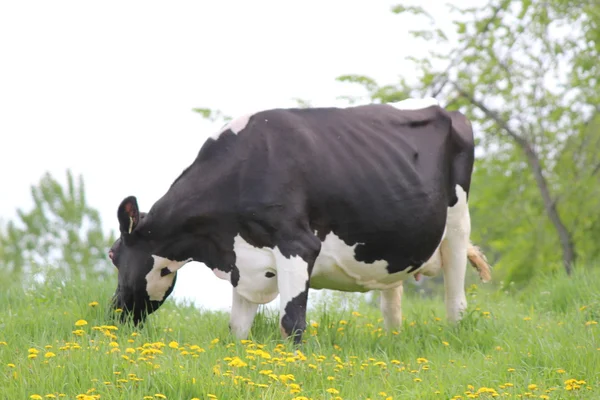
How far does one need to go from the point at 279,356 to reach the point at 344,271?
1.49 metres

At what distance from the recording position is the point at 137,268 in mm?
7805

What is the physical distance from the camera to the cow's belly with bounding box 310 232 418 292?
7.54m

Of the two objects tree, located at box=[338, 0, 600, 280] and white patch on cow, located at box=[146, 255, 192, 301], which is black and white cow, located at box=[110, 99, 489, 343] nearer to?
white patch on cow, located at box=[146, 255, 192, 301]

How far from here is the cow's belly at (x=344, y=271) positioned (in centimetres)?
754

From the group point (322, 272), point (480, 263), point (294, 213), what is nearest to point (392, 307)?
point (480, 263)

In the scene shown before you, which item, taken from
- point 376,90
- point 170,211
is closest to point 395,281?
point 170,211

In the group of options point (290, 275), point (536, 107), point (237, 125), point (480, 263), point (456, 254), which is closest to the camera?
point (290, 275)

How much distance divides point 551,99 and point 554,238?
132 inches

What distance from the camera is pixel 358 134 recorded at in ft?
26.2

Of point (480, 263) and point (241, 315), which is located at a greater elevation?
point (480, 263)

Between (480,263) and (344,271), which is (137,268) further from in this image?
(480,263)

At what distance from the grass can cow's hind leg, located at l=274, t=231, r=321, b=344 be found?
198mm

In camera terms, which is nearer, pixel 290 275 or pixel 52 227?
pixel 290 275

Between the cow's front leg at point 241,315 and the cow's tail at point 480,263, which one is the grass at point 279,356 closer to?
the cow's front leg at point 241,315
